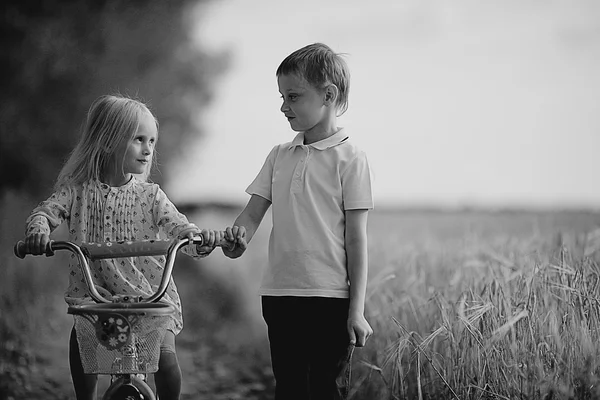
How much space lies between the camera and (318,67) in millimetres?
2793

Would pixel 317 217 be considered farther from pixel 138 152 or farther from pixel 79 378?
pixel 79 378

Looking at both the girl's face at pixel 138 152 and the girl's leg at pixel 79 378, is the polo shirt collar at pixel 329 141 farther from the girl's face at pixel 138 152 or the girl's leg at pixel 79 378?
the girl's leg at pixel 79 378

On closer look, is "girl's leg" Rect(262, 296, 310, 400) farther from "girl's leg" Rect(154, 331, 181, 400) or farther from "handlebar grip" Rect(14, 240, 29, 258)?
"handlebar grip" Rect(14, 240, 29, 258)

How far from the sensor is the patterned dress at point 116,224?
2.83 m

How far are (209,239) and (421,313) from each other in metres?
1.41

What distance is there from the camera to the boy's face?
2.78m

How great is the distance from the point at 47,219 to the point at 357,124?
223cm

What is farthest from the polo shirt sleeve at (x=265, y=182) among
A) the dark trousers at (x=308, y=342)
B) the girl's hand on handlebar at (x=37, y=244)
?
the girl's hand on handlebar at (x=37, y=244)

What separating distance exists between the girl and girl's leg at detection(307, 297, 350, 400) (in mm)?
465

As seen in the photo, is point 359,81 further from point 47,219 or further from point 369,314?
point 47,219

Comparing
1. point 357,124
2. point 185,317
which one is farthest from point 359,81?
point 185,317

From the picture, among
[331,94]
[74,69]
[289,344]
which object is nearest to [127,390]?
[289,344]

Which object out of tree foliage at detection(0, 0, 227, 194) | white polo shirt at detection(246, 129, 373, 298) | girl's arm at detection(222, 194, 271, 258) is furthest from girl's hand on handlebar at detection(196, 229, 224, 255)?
tree foliage at detection(0, 0, 227, 194)

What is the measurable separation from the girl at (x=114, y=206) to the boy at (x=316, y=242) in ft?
1.07
